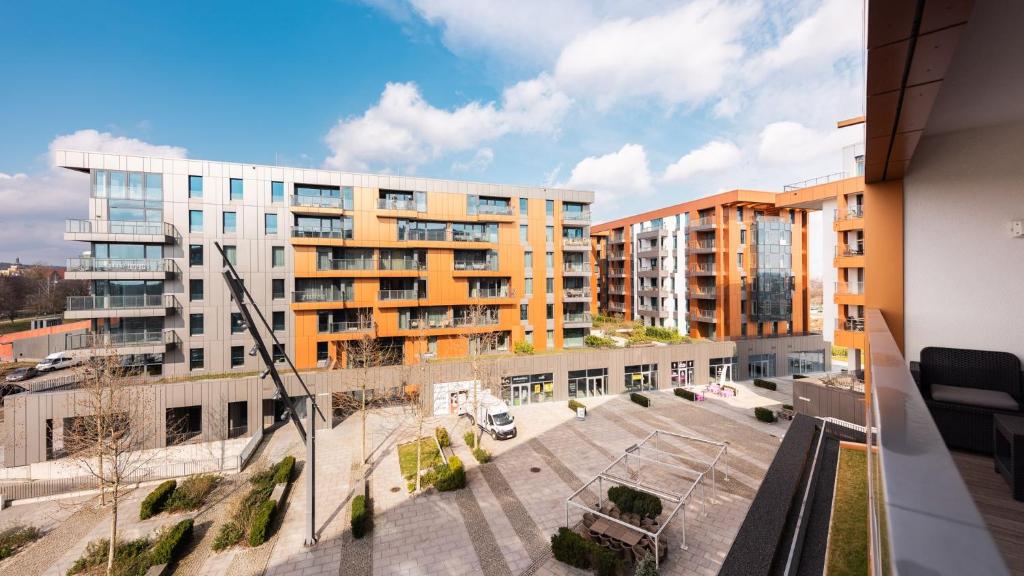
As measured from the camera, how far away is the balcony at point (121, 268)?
22.5 meters

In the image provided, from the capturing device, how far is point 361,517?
46.5 ft

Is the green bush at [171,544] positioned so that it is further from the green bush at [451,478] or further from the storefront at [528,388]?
the storefront at [528,388]

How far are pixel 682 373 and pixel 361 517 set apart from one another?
24.9 metres

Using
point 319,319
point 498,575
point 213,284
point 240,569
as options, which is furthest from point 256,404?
point 498,575

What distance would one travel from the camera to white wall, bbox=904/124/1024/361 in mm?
5750

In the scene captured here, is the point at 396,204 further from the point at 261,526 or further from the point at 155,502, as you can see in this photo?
the point at 261,526

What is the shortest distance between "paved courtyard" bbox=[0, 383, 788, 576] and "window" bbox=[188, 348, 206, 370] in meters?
6.38

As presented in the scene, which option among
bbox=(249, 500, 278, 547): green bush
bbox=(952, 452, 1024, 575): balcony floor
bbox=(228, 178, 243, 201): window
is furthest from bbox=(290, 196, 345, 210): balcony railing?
bbox=(952, 452, 1024, 575): balcony floor

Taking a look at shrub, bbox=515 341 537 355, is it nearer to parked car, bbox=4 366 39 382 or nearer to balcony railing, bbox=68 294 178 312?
balcony railing, bbox=68 294 178 312

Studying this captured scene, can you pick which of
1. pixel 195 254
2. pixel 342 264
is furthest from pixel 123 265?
pixel 342 264

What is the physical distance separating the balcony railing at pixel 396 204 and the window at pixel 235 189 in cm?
786

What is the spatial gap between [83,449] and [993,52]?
2257 centimetres

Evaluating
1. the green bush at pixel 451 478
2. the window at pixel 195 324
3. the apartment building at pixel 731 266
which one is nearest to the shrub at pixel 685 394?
the apartment building at pixel 731 266

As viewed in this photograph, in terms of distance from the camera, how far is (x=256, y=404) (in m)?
23.1
